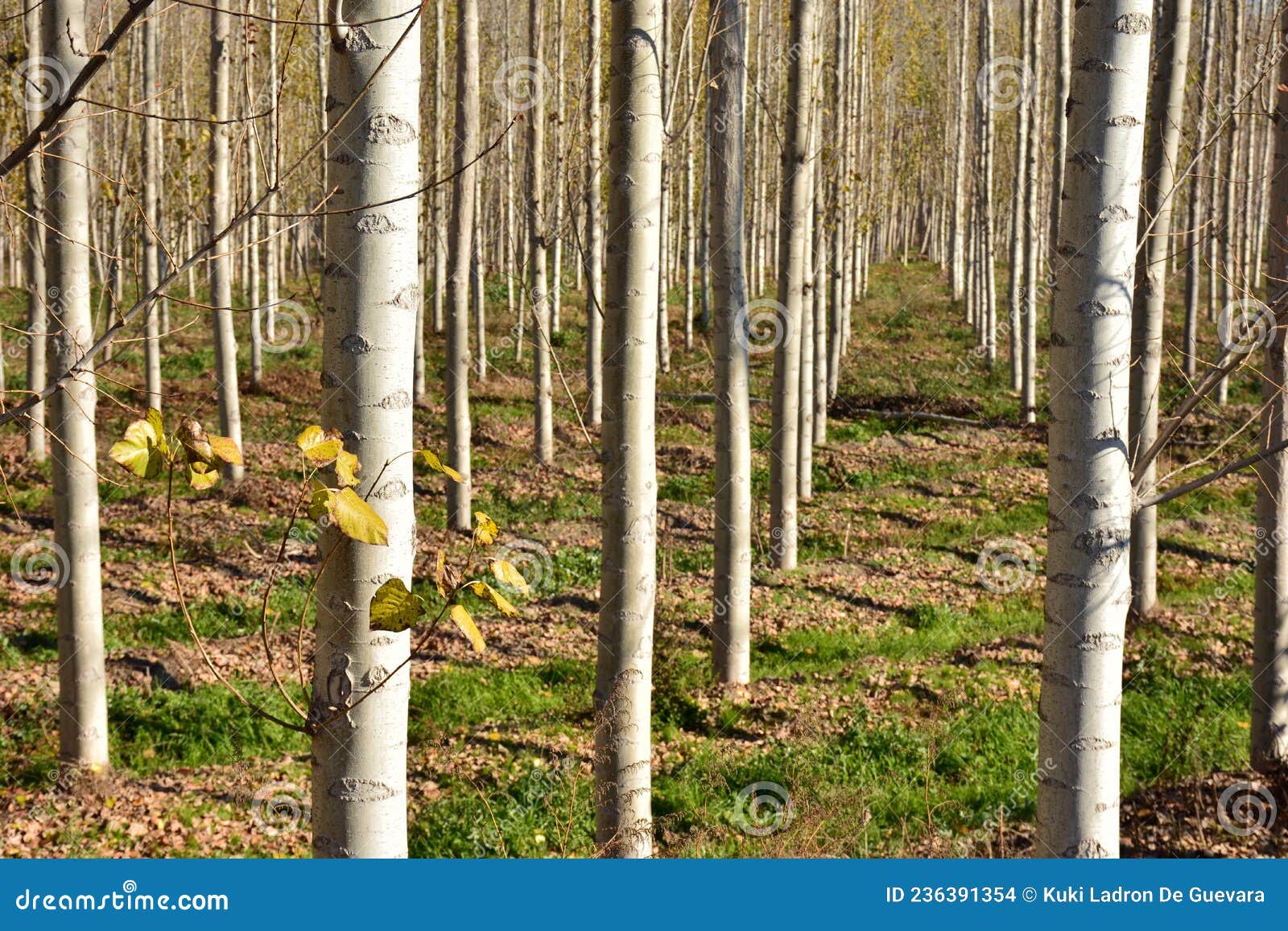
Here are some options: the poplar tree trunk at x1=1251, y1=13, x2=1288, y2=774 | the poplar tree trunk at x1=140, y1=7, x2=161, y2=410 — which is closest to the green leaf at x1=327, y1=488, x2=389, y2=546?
the poplar tree trunk at x1=1251, y1=13, x2=1288, y2=774

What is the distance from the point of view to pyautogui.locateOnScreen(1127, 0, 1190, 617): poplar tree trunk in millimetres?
6820

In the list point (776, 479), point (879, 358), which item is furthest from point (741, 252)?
point (879, 358)

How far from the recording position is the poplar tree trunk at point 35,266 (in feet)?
17.8

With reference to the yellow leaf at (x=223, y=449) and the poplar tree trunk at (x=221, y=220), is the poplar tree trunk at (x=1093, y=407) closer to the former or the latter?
the yellow leaf at (x=223, y=449)

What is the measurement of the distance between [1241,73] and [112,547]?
1819cm

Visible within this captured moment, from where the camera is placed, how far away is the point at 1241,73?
17.2 metres

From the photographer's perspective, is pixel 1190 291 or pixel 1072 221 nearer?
pixel 1072 221

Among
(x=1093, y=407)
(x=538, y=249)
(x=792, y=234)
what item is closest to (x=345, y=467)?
(x=1093, y=407)

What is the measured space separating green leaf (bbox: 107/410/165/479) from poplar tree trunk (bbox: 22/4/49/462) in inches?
136

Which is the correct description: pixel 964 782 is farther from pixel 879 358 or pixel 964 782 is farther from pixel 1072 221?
pixel 879 358

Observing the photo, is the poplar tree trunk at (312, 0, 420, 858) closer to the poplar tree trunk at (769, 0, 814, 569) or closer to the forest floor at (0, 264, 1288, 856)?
the forest floor at (0, 264, 1288, 856)

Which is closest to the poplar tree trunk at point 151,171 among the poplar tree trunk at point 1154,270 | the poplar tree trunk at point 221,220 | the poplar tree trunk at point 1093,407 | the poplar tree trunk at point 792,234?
the poplar tree trunk at point 221,220

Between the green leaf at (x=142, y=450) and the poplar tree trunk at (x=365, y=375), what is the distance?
33 cm

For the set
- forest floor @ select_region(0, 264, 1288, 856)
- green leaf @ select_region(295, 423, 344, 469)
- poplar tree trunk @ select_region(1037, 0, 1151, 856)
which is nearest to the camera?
green leaf @ select_region(295, 423, 344, 469)
